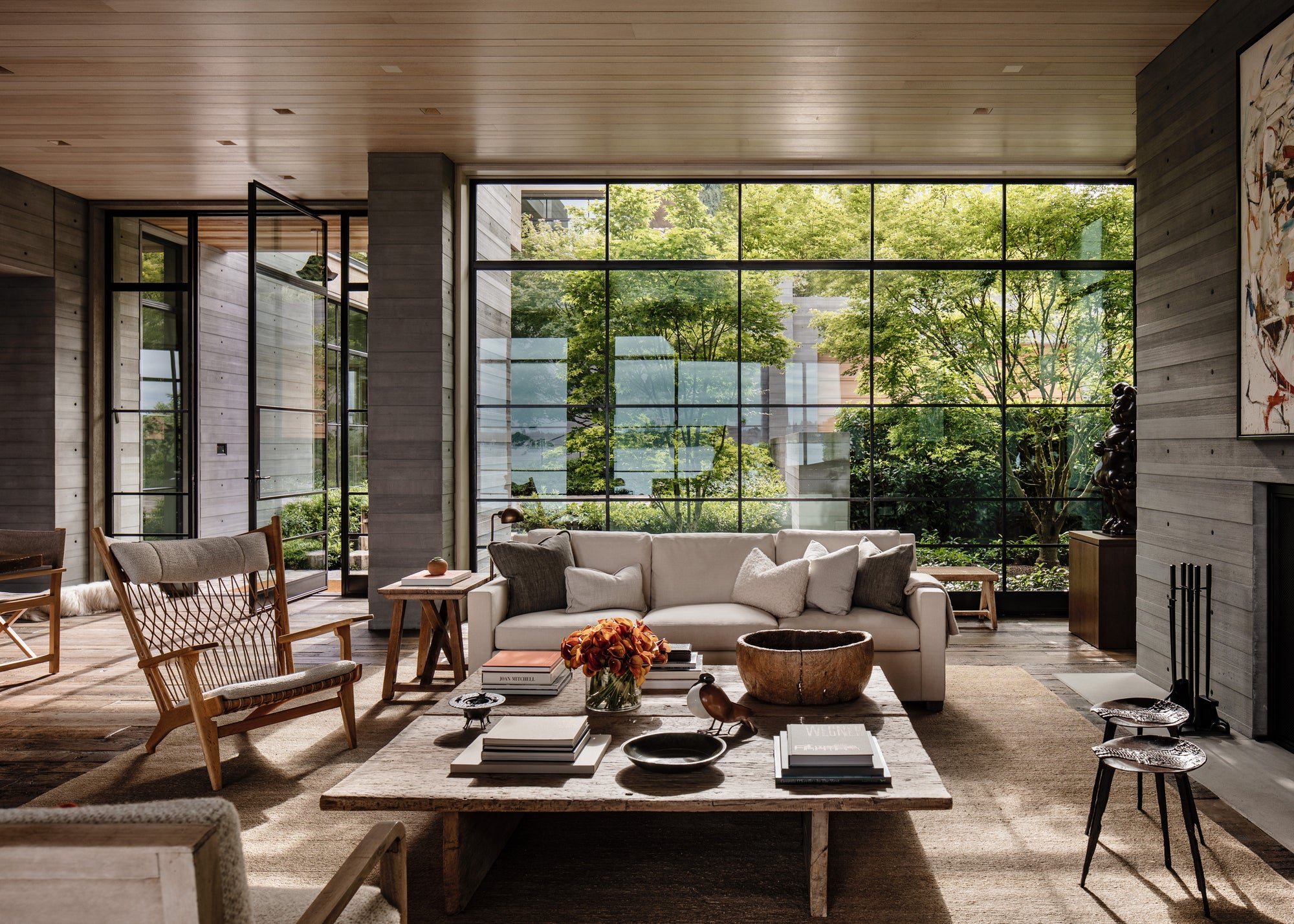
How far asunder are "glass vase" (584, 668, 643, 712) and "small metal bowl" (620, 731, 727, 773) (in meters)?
0.33

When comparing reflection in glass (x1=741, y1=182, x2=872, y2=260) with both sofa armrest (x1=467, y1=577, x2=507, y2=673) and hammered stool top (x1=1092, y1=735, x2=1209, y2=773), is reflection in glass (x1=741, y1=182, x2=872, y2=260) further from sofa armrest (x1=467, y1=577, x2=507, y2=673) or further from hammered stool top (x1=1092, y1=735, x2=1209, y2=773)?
hammered stool top (x1=1092, y1=735, x2=1209, y2=773)

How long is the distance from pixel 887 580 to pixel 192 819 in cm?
371

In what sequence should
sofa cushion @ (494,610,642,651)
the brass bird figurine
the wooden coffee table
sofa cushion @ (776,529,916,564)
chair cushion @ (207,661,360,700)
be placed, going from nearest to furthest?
the wooden coffee table
the brass bird figurine
chair cushion @ (207,661,360,700)
sofa cushion @ (494,610,642,651)
sofa cushion @ (776,529,916,564)

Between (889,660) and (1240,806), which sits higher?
(889,660)

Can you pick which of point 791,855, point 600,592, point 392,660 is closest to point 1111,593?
point 600,592

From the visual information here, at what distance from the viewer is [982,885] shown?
96.0 inches

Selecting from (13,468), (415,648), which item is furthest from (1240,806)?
(13,468)

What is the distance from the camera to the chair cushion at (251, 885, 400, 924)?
1593 millimetres

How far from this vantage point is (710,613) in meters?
4.37

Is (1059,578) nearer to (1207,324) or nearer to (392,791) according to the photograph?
(1207,324)

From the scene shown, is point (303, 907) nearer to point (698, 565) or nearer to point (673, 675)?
point (673, 675)

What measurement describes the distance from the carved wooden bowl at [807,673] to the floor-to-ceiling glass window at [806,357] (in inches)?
143

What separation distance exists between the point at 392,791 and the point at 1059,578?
587 centimetres

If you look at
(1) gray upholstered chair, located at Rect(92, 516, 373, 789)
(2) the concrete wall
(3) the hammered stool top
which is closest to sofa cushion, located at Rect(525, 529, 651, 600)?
(1) gray upholstered chair, located at Rect(92, 516, 373, 789)
